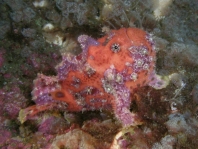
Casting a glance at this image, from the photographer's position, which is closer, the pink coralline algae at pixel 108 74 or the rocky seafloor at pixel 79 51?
the rocky seafloor at pixel 79 51

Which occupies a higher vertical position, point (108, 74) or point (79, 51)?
point (79, 51)

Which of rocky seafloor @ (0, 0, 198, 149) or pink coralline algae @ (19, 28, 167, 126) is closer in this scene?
rocky seafloor @ (0, 0, 198, 149)

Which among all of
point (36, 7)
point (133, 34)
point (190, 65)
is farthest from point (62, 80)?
point (190, 65)

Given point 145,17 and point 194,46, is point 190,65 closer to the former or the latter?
point 194,46

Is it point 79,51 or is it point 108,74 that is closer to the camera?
point 108,74
